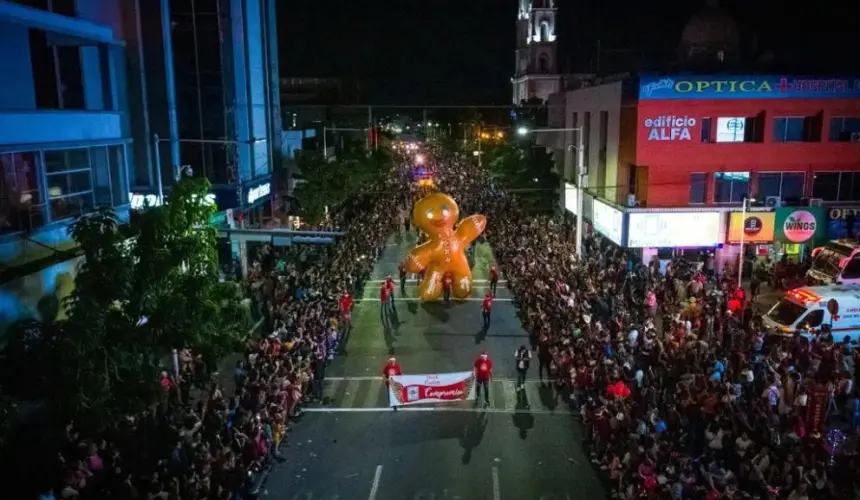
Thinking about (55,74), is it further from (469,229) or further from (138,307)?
(469,229)

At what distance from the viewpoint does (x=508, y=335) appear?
2367 cm

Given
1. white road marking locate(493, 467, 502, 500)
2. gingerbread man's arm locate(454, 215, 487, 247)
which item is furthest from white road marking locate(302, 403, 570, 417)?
gingerbread man's arm locate(454, 215, 487, 247)

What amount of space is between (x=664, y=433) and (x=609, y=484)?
145 centimetres

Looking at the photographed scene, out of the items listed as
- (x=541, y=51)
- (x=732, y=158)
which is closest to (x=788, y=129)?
(x=732, y=158)

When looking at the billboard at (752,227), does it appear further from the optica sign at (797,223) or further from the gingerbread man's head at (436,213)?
the gingerbread man's head at (436,213)

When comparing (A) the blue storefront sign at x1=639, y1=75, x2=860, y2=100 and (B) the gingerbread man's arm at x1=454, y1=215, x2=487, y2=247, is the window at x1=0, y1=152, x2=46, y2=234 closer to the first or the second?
(B) the gingerbread man's arm at x1=454, y1=215, x2=487, y2=247

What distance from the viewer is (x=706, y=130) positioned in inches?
1185

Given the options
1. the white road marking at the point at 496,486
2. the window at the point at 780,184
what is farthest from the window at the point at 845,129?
the white road marking at the point at 496,486

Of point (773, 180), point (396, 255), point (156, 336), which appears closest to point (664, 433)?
point (156, 336)

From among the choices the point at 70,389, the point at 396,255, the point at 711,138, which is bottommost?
the point at 396,255

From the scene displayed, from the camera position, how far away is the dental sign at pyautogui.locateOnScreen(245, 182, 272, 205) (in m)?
30.7

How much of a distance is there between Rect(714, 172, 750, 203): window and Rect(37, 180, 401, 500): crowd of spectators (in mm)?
17636

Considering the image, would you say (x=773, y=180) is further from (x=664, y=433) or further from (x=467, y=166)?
(x=467, y=166)

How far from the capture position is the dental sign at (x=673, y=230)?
1151 inches
